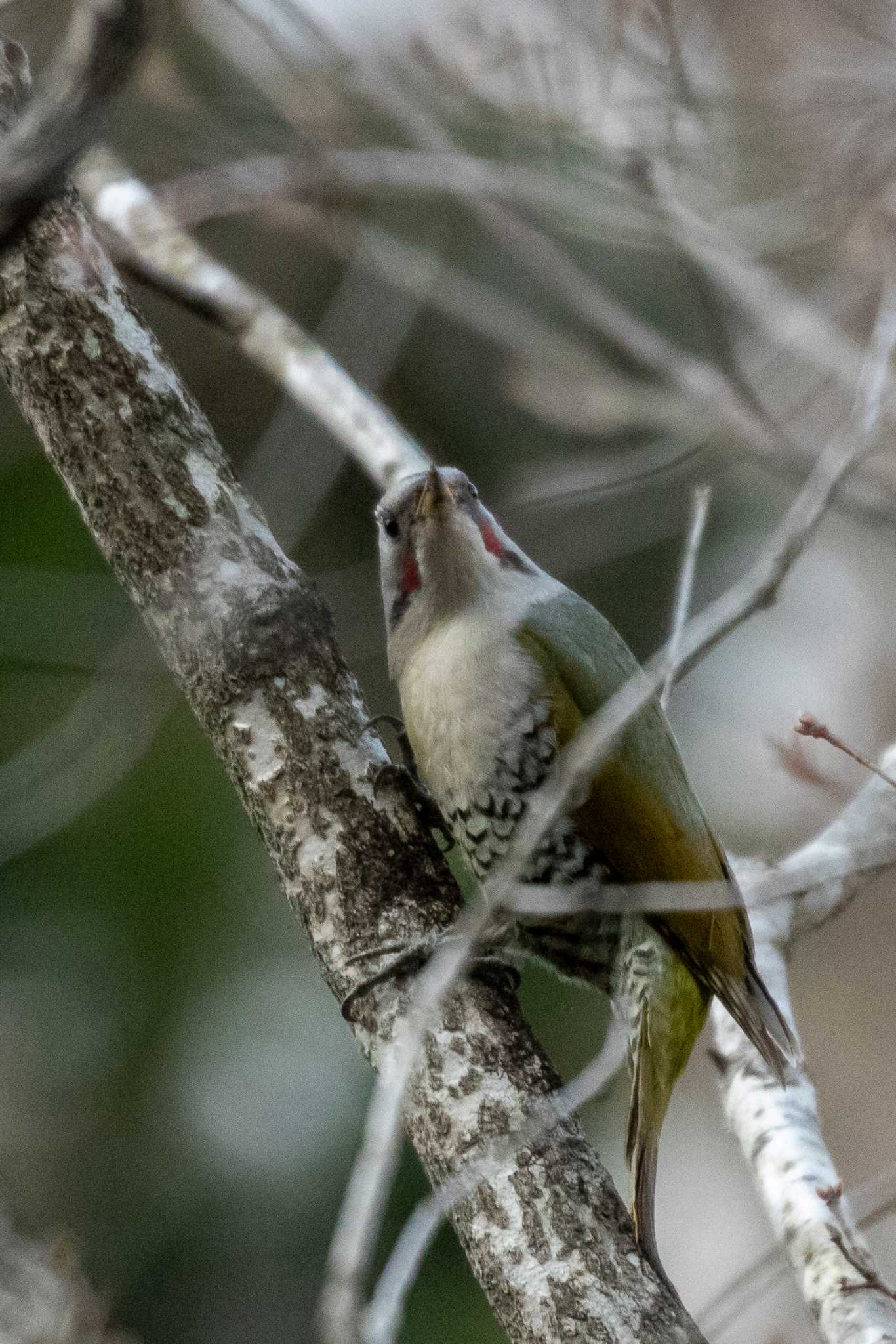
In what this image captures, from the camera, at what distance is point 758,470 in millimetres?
5258

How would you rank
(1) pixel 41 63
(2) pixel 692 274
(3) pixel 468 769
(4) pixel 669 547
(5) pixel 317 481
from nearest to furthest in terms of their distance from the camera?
(3) pixel 468 769 < (2) pixel 692 274 < (5) pixel 317 481 < (1) pixel 41 63 < (4) pixel 669 547

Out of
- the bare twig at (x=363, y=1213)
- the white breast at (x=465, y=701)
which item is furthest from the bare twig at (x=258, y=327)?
the bare twig at (x=363, y=1213)

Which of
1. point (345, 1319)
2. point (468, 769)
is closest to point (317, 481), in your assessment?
point (468, 769)

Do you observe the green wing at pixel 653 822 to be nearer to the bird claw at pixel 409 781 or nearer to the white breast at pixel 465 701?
the white breast at pixel 465 701

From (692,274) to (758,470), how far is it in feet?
6.32

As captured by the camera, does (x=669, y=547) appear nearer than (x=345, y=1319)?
No

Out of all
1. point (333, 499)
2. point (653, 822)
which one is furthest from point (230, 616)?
point (333, 499)

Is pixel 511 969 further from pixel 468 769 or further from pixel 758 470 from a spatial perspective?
pixel 758 470

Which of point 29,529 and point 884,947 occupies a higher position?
point 29,529

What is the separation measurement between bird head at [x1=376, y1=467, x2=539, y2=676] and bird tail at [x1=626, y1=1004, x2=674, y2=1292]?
0.91 m

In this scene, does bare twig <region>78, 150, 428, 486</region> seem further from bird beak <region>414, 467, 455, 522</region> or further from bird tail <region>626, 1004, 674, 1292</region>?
bird tail <region>626, 1004, 674, 1292</region>

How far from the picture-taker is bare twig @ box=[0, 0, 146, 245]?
3.25ft

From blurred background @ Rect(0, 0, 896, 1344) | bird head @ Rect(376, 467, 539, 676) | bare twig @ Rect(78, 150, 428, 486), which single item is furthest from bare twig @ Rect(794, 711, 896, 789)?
bare twig @ Rect(78, 150, 428, 486)

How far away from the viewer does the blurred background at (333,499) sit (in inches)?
150
